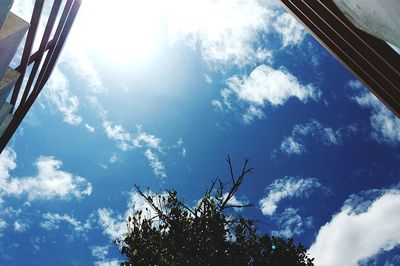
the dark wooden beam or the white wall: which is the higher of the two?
the dark wooden beam

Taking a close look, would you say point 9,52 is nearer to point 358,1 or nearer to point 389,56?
point 358,1

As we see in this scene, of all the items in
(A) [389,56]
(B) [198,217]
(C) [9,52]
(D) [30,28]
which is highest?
(B) [198,217]

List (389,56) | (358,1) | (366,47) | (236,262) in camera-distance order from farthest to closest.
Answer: (236,262) < (366,47) < (389,56) < (358,1)

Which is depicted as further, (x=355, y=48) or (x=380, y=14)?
(x=355, y=48)

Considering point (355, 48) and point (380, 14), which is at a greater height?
point (355, 48)

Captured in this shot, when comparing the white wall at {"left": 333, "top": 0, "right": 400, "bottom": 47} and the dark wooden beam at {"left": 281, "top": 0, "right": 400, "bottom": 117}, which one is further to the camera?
the dark wooden beam at {"left": 281, "top": 0, "right": 400, "bottom": 117}

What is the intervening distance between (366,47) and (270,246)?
1437cm

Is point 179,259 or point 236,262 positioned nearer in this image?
point 179,259

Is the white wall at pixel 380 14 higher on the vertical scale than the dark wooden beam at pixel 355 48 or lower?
lower

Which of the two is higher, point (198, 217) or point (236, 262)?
point (198, 217)

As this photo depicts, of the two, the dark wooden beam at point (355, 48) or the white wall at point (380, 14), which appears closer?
the white wall at point (380, 14)

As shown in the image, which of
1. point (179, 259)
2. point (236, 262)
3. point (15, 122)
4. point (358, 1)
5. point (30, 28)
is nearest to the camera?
point (358, 1)

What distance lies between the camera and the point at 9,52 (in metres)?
4.23

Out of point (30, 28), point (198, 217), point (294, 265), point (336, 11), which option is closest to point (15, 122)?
point (30, 28)
